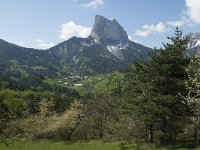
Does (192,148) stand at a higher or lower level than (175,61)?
lower

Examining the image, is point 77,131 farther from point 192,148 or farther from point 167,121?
point 192,148

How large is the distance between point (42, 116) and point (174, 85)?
146ft

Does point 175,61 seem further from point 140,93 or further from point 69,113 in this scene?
point 69,113

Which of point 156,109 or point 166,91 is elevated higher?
point 166,91

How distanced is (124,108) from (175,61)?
13953mm

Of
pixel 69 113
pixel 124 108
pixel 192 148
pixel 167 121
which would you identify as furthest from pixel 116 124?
pixel 192 148

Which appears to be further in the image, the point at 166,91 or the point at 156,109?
the point at 166,91

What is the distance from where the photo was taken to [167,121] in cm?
5066

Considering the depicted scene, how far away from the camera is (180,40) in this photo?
54.0 m

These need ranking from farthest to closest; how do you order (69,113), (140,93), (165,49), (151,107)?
(69,113) < (140,93) < (165,49) < (151,107)

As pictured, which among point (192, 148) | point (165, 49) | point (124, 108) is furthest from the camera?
point (124, 108)

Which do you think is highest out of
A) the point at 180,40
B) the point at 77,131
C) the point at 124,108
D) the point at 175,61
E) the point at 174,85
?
the point at 180,40

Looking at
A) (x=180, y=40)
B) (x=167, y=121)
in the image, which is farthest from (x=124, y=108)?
(x=180, y=40)

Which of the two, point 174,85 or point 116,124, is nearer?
point 174,85
